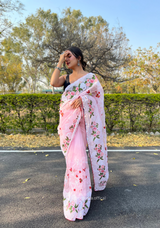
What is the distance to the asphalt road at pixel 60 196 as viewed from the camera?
1902 millimetres

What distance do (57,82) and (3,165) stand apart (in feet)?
7.67

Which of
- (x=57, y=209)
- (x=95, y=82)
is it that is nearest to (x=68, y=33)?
(x=95, y=82)

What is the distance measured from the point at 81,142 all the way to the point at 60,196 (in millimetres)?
920

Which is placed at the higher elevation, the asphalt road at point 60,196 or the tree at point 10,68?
the tree at point 10,68

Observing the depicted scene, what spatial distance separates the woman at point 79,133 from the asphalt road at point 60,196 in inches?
7.3

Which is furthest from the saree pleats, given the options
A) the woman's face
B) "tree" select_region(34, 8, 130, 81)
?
"tree" select_region(34, 8, 130, 81)

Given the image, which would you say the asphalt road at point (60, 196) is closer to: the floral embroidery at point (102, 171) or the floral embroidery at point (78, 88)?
the floral embroidery at point (102, 171)

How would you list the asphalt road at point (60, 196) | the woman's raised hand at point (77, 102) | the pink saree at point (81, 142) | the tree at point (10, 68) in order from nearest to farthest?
the asphalt road at point (60, 196)
the pink saree at point (81, 142)
the woman's raised hand at point (77, 102)
the tree at point (10, 68)

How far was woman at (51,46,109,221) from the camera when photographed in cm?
205

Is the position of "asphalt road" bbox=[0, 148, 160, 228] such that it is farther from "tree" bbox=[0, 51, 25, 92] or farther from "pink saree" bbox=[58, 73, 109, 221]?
"tree" bbox=[0, 51, 25, 92]

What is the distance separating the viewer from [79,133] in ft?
7.27

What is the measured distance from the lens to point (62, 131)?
7.47ft

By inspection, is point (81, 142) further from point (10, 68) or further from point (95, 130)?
point (10, 68)

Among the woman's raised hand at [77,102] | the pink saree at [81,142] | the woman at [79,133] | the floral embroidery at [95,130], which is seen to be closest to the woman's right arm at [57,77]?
the woman at [79,133]
